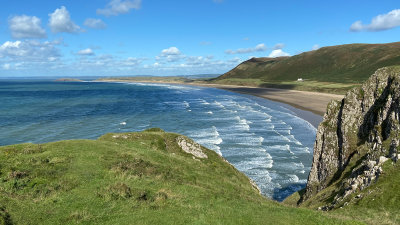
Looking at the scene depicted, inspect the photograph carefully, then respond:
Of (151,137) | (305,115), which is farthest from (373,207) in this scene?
A: (305,115)

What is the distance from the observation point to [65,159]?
2545cm

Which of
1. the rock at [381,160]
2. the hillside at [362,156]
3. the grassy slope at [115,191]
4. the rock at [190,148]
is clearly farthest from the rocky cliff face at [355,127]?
the rock at [190,148]

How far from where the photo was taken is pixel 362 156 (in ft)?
96.9

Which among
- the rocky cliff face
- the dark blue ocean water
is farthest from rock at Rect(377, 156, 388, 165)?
the dark blue ocean water

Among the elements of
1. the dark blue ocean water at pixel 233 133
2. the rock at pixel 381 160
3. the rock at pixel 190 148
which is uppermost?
the rock at pixel 381 160

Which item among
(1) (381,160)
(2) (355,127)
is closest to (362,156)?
(2) (355,127)

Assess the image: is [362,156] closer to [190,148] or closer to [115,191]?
[190,148]

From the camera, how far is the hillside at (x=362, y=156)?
19812mm

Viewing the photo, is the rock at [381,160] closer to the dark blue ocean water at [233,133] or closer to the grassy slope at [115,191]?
the grassy slope at [115,191]

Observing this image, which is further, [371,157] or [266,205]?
[371,157]

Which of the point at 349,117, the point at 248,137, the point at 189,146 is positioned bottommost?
the point at 248,137

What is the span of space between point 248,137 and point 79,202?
54.9 metres

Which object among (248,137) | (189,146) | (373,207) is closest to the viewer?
(373,207)

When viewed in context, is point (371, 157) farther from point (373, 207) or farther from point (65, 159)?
point (65, 159)
